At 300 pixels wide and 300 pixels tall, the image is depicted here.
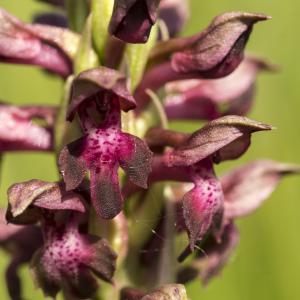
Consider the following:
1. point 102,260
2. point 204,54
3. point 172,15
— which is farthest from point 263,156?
point 102,260

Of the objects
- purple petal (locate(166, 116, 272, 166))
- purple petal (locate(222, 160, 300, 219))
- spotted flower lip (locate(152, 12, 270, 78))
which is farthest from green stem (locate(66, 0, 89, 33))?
purple petal (locate(222, 160, 300, 219))

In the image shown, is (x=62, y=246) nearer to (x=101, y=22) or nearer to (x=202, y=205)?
(x=202, y=205)

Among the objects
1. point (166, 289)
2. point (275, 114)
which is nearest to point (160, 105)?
point (166, 289)

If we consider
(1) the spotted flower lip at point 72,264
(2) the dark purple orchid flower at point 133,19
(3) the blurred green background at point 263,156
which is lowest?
(3) the blurred green background at point 263,156

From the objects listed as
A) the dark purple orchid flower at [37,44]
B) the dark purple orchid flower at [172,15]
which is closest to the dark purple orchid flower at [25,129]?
the dark purple orchid flower at [37,44]

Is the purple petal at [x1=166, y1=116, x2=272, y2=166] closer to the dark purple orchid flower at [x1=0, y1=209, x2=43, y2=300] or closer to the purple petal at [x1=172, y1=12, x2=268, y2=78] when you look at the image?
the purple petal at [x1=172, y1=12, x2=268, y2=78]

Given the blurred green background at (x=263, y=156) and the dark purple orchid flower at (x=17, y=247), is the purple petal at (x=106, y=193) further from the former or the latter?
the blurred green background at (x=263, y=156)

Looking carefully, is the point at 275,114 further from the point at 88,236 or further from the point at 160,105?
the point at 88,236
